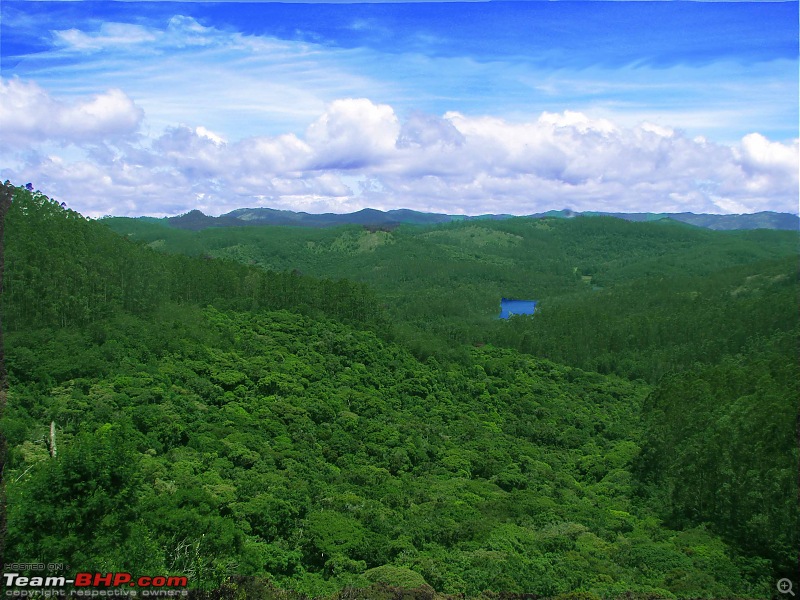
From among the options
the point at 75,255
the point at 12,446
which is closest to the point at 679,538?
the point at 12,446

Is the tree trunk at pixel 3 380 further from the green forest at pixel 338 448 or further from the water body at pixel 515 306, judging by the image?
the water body at pixel 515 306

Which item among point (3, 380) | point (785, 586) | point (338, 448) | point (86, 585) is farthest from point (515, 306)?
point (86, 585)

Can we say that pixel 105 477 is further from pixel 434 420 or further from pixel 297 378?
pixel 434 420

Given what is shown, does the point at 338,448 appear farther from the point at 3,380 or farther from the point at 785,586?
the point at 785,586

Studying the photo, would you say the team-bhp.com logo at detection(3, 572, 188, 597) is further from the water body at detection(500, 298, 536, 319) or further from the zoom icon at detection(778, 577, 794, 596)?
the water body at detection(500, 298, 536, 319)

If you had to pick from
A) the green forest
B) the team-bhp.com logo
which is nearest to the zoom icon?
the green forest
